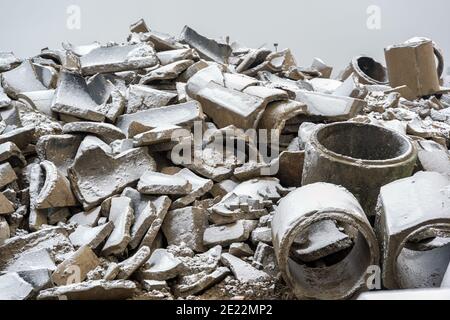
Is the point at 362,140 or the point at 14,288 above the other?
the point at 362,140

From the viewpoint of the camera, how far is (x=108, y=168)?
3814 millimetres

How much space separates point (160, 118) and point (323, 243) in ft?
6.04

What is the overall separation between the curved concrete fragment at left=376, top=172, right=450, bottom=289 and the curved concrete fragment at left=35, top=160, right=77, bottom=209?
2130 millimetres

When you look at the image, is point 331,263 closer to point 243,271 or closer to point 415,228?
point 243,271

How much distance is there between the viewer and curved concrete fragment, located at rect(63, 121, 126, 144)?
400 centimetres

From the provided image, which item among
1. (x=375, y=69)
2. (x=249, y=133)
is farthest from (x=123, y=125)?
(x=375, y=69)

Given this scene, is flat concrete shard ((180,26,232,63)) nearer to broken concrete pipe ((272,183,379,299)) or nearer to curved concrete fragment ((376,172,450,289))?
broken concrete pipe ((272,183,379,299))

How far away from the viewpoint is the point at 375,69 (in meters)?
8.01

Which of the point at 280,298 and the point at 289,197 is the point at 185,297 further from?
the point at 289,197

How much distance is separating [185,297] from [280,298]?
22.1 inches

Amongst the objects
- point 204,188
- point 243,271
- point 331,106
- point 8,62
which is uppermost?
point 8,62

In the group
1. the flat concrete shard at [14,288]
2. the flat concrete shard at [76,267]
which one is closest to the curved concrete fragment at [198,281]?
the flat concrete shard at [76,267]

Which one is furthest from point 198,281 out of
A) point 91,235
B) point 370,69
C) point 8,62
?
point 370,69
